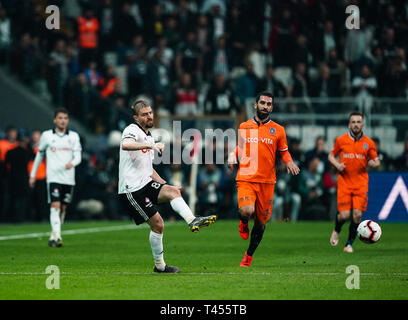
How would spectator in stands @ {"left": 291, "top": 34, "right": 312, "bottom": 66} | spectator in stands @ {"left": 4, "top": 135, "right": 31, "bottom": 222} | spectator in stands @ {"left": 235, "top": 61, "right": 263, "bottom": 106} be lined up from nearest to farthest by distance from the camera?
spectator in stands @ {"left": 4, "top": 135, "right": 31, "bottom": 222}
spectator in stands @ {"left": 235, "top": 61, "right": 263, "bottom": 106}
spectator in stands @ {"left": 291, "top": 34, "right": 312, "bottom": 66}

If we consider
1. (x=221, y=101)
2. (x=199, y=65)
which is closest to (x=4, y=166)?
(x=221, y=101)

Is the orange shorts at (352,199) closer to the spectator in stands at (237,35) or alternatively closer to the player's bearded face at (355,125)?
the player's bearded face at (355,125)

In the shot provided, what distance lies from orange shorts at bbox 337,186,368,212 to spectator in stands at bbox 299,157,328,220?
857 cm

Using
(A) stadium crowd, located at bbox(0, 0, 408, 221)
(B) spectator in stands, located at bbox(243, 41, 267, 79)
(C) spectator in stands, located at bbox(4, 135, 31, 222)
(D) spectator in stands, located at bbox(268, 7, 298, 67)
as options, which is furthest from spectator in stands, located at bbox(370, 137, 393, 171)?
(C) spectator in stands, located at bbox(4, 135, 31, 222)

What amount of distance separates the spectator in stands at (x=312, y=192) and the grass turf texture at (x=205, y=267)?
419 centimetres

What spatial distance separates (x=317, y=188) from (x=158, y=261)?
1377cm

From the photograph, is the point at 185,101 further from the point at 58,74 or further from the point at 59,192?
the point at 59,192

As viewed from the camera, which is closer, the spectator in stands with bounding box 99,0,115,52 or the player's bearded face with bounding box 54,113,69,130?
the player's bearded face with bounding box 54,113,69,130

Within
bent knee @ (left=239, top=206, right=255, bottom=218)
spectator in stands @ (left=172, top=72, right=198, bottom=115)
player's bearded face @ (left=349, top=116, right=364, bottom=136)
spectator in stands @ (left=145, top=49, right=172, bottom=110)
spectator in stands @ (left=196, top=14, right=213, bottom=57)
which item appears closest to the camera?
bent knee @ (left=239, top=206, right=255, bottom=218)

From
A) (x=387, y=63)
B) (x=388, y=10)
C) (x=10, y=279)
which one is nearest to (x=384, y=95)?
(x=387, y=63)

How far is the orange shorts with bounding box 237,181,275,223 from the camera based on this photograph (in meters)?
13.2

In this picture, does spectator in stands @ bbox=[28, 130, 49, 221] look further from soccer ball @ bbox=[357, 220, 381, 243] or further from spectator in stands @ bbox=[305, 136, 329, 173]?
soccer ball @ bbox=[357, 220, 381, 243]

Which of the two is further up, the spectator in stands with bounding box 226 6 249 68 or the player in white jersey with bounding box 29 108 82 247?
the spectator in stands with bounding box 226 6 249 68

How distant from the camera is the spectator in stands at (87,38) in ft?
95.3
